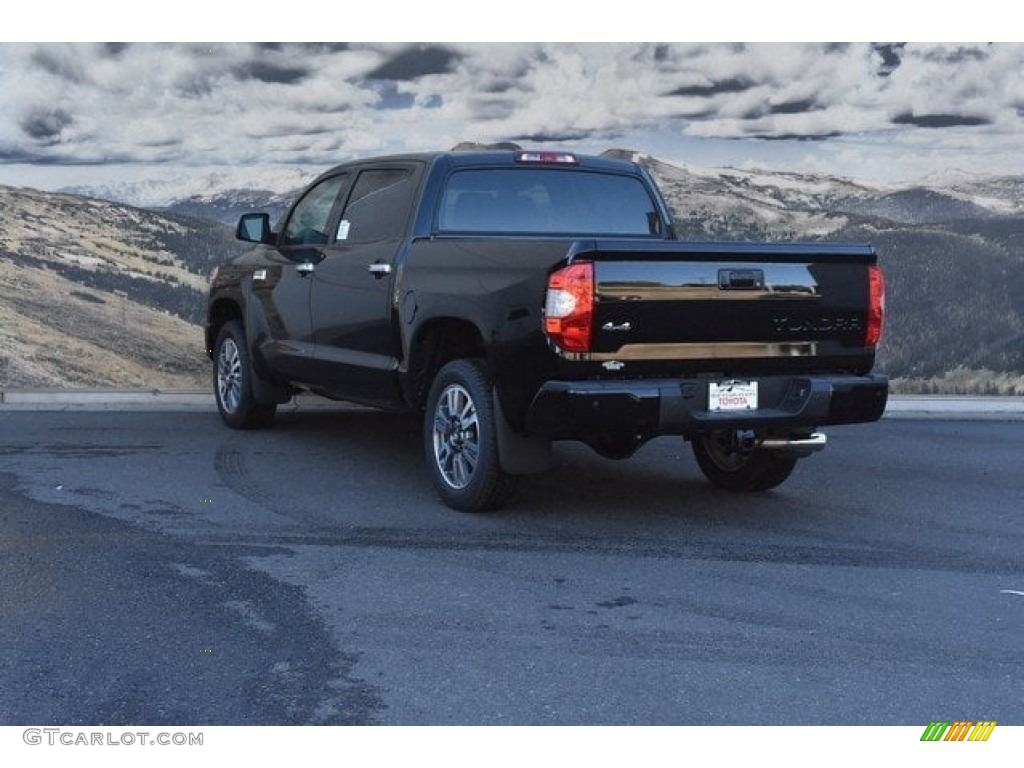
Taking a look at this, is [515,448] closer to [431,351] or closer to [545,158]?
[431,351]

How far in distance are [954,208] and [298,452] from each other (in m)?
7.35

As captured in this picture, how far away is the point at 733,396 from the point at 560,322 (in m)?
0.97

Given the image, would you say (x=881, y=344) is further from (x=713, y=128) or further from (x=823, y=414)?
(x=823, y=414)

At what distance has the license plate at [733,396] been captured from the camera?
684 cm

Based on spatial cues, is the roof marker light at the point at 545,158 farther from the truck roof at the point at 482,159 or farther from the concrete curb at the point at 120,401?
the concrete curb at the point at 120,401

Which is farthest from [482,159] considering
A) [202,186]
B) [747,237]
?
[747,237]

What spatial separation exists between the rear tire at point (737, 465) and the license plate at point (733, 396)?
3.11 ft

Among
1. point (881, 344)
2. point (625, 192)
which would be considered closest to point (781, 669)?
point (625, 192)

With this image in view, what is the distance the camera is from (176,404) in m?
12.0

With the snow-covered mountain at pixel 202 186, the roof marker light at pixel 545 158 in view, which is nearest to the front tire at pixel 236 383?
the roof marker light at pixel 545 158

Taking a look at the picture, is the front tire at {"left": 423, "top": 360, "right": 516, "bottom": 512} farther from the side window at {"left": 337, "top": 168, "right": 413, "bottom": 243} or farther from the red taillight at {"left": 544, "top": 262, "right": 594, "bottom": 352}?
the side window at {"left": 337, "top": 168, "right": 413, "bottom": 243}

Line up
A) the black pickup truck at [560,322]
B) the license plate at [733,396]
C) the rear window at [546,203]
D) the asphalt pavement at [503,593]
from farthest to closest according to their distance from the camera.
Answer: the rear window at [546,203], the license plate at [733,396], the black pickup truck at [560,322], the asphalt pavement at [503,593]

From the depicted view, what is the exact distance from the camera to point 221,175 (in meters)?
13.3
